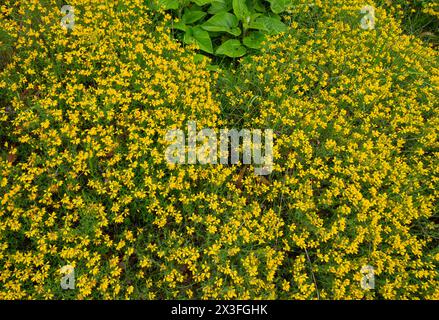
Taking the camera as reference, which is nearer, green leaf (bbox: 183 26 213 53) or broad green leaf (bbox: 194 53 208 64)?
broad green leaf (bbox: 194 53 208 64)

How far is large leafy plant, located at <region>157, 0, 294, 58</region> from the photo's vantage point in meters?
4.48

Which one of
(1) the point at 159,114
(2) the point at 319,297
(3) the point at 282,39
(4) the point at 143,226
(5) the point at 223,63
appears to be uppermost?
(3) the point at 282,39

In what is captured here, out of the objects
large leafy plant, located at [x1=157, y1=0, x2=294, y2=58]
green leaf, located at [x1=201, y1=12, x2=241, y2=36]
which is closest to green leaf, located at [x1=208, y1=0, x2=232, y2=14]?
large leafy plant, located at [x1=157, y1=0, x2=294, y2=58]

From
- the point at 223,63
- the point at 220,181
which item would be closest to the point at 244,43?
the point at 223,63

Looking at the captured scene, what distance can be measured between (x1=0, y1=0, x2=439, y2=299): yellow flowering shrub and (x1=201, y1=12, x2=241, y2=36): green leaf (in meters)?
0.53

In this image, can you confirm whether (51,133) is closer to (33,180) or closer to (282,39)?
(33,180)

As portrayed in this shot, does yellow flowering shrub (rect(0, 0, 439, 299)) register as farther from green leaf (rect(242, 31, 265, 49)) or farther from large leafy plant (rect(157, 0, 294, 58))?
large leafy plant (rect(157, 0, 294, 58))

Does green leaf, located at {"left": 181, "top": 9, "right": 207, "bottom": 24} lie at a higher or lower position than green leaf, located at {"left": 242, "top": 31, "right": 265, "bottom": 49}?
higher

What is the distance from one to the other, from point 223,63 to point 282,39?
2.85 ft

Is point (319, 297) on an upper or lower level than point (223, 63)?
lower

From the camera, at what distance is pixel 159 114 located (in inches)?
131

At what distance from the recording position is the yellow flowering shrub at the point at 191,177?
9.40ft

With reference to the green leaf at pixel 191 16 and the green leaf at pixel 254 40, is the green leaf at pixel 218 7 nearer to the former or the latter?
the green leaf at pixel 191 16

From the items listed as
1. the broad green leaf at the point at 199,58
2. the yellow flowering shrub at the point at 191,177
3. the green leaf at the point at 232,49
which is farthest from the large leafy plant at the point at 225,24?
the yellow flowering shrub at the point at 191,177
